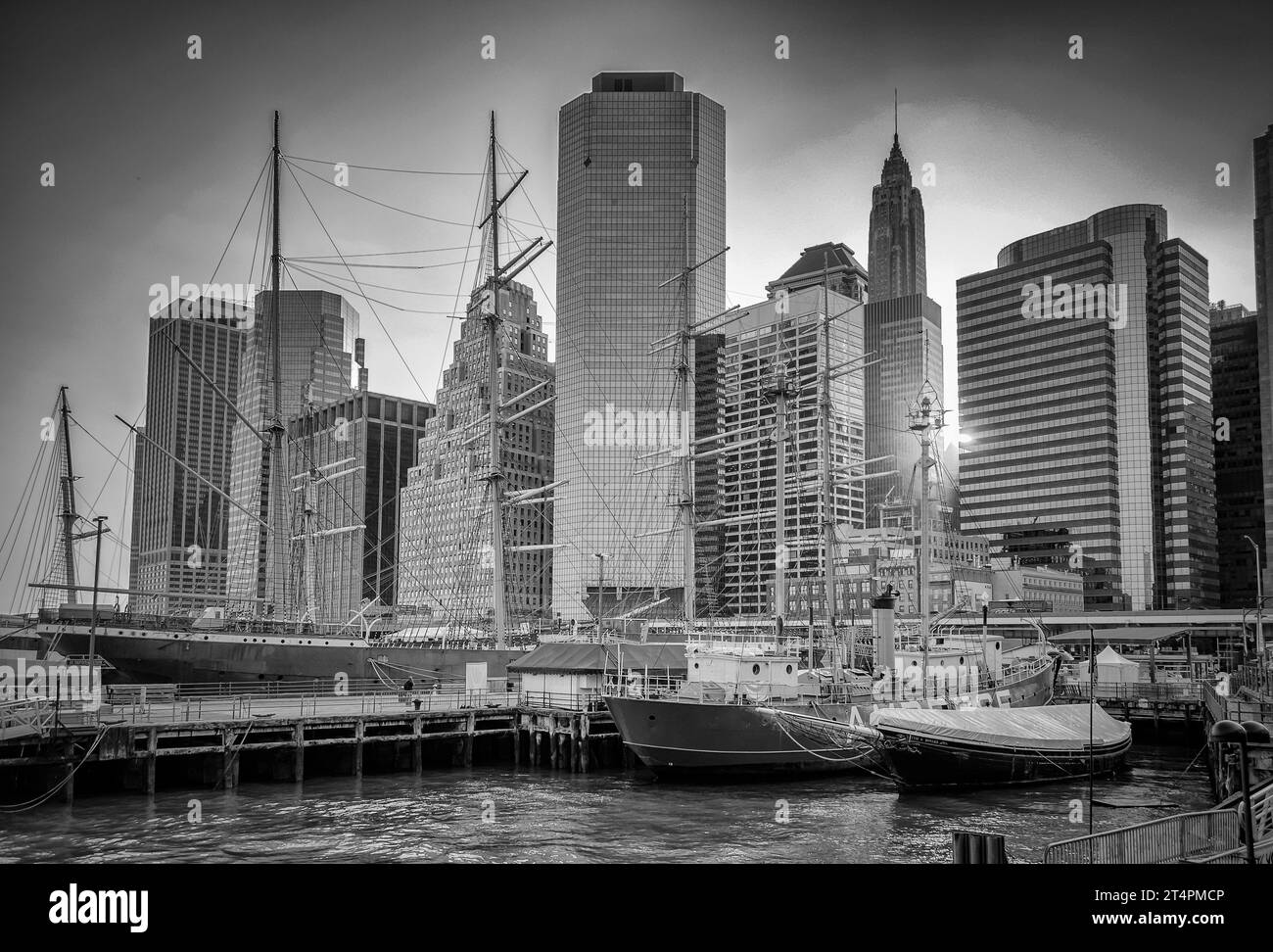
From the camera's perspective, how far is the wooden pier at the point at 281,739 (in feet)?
97.0

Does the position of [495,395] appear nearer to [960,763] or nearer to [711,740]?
[711,740]

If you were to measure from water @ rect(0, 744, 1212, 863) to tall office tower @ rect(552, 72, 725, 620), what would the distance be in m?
114

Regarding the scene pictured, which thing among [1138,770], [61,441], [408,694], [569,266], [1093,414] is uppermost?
[569,266]

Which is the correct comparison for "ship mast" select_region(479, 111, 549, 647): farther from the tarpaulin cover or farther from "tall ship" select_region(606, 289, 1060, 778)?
the tarpaulin cover

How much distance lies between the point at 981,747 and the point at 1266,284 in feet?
402

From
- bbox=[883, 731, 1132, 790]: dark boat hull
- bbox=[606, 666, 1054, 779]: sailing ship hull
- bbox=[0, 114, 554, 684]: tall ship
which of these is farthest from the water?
bbox=[0, 114, 554, 684]: tall ship

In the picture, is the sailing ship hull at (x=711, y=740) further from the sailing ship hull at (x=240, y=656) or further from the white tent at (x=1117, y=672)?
the white tent at (x=1117, y=672)

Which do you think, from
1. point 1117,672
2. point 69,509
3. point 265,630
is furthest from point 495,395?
point 1117,672

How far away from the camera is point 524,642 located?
75.4m

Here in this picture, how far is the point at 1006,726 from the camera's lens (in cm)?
3375

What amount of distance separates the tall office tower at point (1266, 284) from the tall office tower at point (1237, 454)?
11.8 m

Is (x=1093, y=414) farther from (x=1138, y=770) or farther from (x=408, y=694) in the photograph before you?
(x=408, y=694)

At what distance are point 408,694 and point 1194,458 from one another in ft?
540

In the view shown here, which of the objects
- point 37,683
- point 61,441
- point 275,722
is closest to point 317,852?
point 275,722
